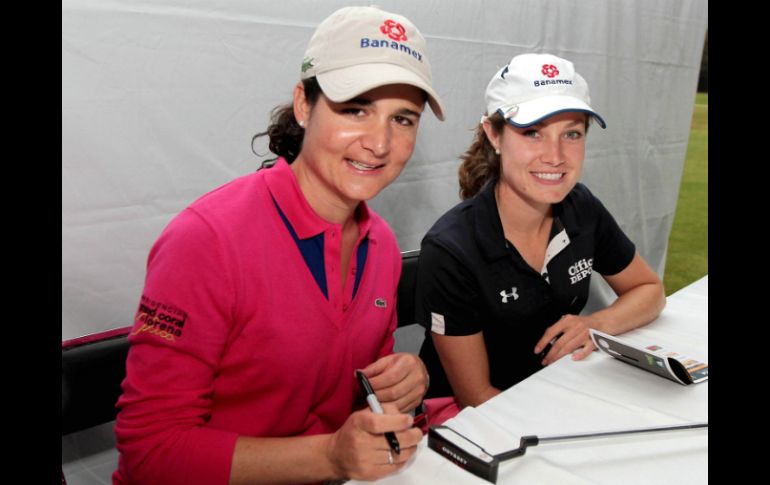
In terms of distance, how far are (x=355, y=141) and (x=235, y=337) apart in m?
0.36

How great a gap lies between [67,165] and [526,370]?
1.12 m

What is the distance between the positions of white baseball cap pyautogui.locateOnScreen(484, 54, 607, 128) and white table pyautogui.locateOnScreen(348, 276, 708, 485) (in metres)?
0.51

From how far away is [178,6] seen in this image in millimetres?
1422

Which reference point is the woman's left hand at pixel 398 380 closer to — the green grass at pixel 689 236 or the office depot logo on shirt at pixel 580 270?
the office depot logo on shirt at pixel 580 270

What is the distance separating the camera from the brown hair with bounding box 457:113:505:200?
59.9 inches

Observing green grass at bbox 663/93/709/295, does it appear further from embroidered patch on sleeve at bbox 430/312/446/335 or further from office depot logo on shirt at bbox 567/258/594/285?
embroidered patch on sleeve at bbox 430/312/446/335

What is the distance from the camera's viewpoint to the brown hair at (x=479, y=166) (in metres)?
1.52

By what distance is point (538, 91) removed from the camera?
1.32 meters

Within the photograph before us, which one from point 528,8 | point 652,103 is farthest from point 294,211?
point 652,103

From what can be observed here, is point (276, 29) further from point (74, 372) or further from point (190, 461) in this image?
point (190, 461)

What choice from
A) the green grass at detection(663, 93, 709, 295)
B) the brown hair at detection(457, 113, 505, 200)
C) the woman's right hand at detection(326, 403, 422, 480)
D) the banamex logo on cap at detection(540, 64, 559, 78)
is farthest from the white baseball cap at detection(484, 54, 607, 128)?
the green grass at detection(663, 93, 709, 295)

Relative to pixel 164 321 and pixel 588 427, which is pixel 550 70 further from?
pixel 164 321

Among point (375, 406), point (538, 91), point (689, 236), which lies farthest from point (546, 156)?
point (689, 236)

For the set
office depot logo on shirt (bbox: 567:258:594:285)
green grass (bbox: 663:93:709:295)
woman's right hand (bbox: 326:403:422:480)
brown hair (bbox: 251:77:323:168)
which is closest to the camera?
woman's right hand (bbox: 326:403:422:480)
